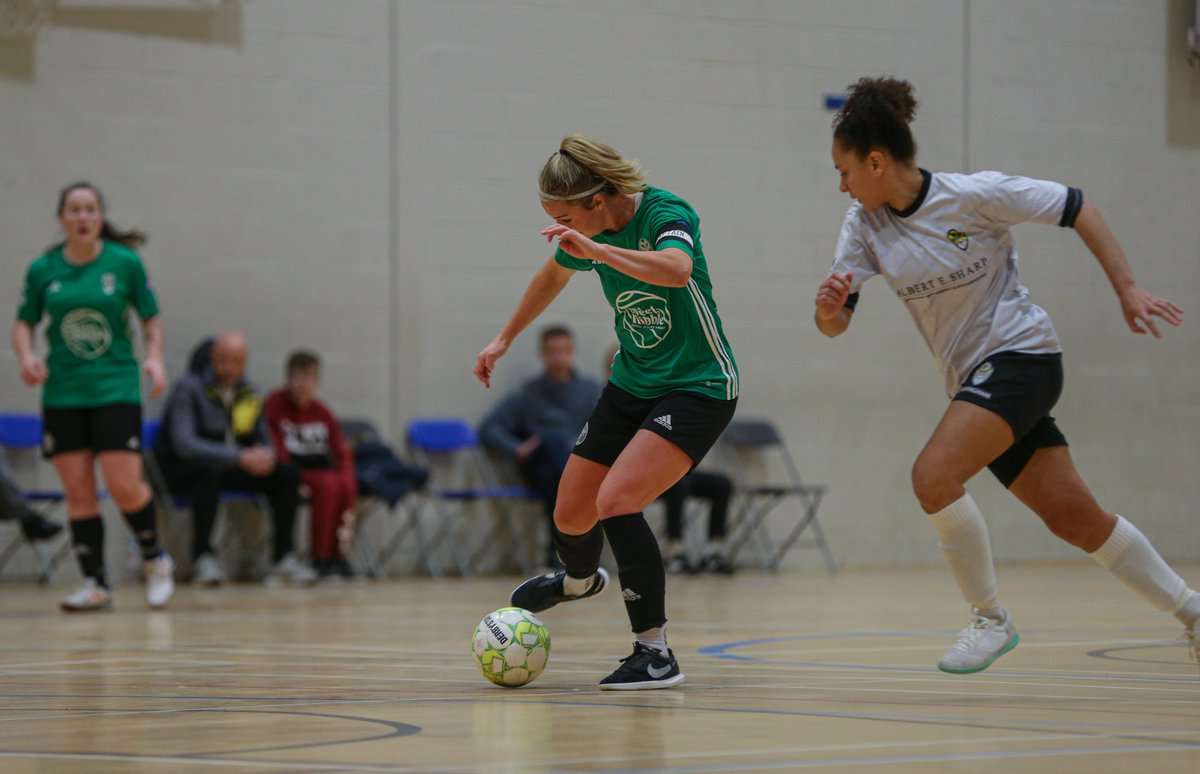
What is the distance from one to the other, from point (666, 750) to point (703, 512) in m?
9.47

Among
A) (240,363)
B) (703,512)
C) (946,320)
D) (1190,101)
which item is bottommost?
(703,512)

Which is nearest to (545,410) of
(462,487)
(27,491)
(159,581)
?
(462,487)

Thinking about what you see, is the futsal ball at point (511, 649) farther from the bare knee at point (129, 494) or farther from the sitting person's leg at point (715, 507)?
the sitting person's leg at point (715, 507)

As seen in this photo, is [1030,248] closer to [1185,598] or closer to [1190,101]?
[1190,101]

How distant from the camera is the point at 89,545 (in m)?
7.60

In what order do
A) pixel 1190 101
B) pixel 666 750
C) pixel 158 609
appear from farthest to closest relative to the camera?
pixel 1190 101 → pixel 158 609 → pixel 666 750

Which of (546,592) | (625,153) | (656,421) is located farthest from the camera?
(625,153)

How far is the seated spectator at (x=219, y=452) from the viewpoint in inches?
392

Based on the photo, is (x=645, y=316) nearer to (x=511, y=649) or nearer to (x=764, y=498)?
(x=511, y=649)

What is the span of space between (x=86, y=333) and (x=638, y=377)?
404 cm

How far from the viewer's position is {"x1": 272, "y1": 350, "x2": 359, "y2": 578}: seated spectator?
33.9 feet

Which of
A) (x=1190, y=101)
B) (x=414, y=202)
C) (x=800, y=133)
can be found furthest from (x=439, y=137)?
(x=1190, y=101)

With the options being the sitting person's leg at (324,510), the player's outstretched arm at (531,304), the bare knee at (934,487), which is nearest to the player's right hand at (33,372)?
the sitting person's leg at (324,510)

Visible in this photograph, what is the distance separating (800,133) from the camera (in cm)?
1236
